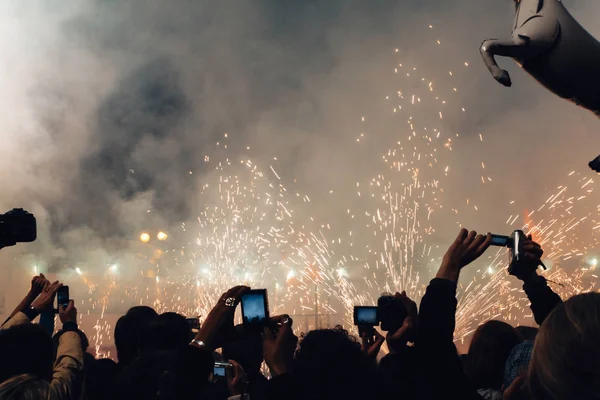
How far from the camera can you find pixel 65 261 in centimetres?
2359

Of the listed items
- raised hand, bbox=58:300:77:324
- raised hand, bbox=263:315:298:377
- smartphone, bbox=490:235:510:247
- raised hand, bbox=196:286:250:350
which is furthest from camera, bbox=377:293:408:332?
raised hand, bbox=58:300:77:324

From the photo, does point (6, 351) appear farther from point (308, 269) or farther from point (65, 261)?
point (308, 269)

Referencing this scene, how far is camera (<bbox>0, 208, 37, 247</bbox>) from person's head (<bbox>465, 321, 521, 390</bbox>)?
2.08m

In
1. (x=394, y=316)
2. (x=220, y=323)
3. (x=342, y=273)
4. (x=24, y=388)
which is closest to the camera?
(x=24, y=388)

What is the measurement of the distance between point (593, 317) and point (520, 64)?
2.92 meters

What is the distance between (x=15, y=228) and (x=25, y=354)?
60cm

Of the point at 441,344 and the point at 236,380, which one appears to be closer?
the point at 441,344

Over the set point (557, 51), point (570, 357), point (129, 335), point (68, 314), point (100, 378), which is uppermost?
point (557, 51)

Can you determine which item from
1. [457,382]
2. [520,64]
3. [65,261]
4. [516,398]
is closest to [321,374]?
[457,382]

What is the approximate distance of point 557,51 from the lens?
3.37 metres

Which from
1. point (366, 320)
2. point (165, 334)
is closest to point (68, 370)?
point (165, 334)

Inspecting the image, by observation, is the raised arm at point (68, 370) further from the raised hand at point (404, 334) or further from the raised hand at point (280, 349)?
the raised hand at point (404, 334)

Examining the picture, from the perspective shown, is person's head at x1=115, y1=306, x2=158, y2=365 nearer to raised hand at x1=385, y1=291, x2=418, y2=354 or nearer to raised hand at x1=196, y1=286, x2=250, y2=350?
raised hand at x1=196, y1=286, x2=250, y2=350

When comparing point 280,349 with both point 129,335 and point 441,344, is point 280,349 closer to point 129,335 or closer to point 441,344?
point 441,344
